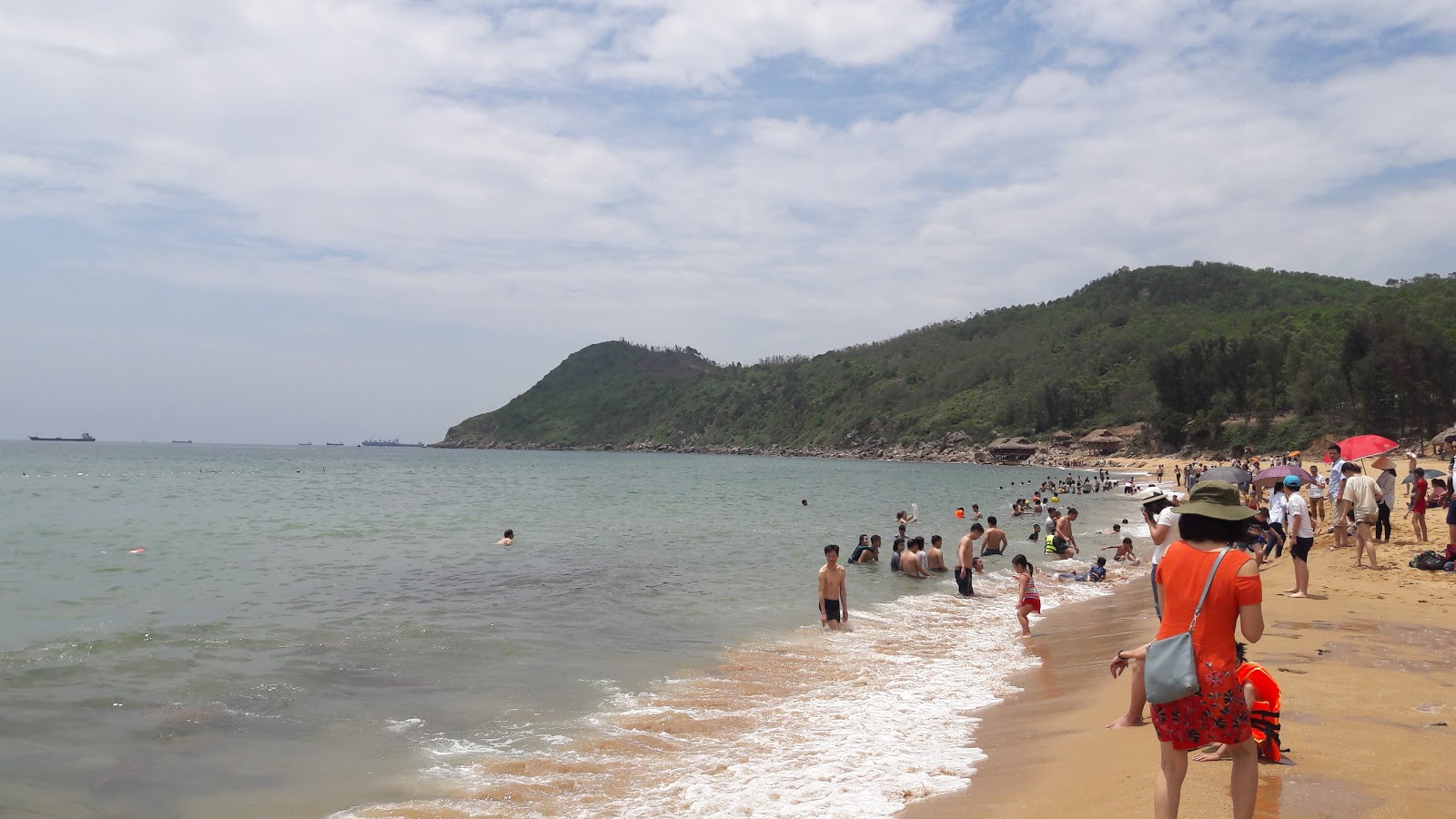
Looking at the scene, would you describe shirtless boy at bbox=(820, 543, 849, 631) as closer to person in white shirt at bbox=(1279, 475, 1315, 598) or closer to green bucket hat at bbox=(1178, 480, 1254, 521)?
person in white shirt at bbox=(1279, 475, 1315, 598)

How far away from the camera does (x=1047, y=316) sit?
493ft

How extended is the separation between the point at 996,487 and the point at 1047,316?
106737 millimetres

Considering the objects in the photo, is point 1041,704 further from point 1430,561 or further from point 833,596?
point 1430,561

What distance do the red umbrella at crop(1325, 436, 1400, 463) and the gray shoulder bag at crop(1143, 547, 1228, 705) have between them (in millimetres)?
11718

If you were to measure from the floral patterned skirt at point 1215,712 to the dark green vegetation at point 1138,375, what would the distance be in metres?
59.1

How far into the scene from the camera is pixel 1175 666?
354 cm

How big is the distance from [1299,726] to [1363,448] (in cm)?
1009

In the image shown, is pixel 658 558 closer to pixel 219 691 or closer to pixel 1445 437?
pixel 219 691

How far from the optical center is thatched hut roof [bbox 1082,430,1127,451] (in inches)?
3314

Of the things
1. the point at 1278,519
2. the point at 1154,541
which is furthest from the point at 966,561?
the point at 1154,541

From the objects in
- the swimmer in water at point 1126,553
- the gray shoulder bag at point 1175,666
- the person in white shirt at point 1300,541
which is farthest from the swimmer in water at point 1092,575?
the gray shoulder bag at point 1175,666

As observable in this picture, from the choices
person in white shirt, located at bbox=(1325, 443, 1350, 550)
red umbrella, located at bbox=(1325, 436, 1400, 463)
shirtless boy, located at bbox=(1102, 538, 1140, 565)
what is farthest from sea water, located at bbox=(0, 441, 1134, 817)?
red umbrella, located at bbox=(1325, 436, 1400, 463)

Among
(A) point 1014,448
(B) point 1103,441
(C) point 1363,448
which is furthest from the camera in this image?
(A) point 1014,448

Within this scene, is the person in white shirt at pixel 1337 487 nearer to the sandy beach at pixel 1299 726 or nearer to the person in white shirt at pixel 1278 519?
the person in white shirt at pixel 1278 519
